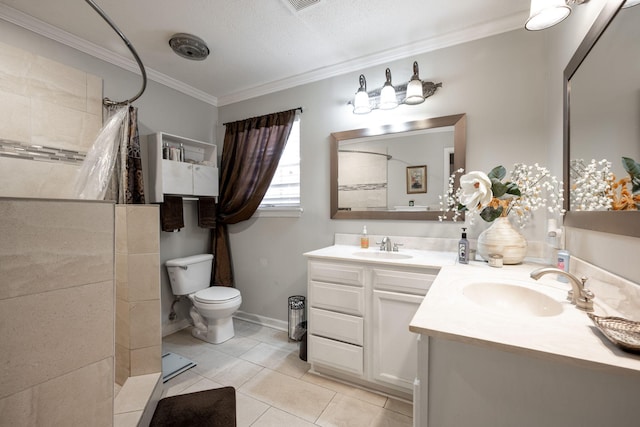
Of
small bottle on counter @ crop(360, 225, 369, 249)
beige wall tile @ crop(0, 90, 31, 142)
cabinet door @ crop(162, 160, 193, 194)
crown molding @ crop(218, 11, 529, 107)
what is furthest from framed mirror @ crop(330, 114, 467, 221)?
beige wall tile @ crop(0, 90, 31, 142)

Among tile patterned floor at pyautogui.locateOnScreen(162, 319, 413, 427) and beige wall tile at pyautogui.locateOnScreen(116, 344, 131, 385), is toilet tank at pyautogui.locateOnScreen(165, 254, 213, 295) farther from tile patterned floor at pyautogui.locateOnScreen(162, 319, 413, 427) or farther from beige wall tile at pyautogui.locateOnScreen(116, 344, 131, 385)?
beige wall tile at pyautogui.locateOnScreen(116, 344, 131, 385)

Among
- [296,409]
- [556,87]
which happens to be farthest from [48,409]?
[556,87]

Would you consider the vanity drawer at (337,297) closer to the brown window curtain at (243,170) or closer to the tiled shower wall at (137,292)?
the tiled shower wall at (137,292)

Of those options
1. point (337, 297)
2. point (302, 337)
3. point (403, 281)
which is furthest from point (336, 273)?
point (302, 337)

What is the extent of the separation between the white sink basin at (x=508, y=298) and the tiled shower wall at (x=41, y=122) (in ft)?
7.42

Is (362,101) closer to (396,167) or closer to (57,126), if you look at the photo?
(396,167)

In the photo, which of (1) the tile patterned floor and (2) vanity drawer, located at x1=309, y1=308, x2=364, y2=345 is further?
(2) vanity drawer, located at x1=309, y1=308, x2=364, y2=345

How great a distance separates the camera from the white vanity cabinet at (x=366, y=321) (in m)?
1.67

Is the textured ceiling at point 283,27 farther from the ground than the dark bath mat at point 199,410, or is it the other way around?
the textured ceiling at point 283,27

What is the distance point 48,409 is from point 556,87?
2.57 meters

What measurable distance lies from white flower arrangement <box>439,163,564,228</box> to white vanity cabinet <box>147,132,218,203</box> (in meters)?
2.32

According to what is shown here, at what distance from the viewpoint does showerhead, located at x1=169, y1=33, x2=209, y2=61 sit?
2047mm

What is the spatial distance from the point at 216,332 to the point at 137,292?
3.23 ft

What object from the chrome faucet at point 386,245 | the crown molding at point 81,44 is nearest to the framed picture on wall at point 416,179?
the chrome faucet at point 386,245
